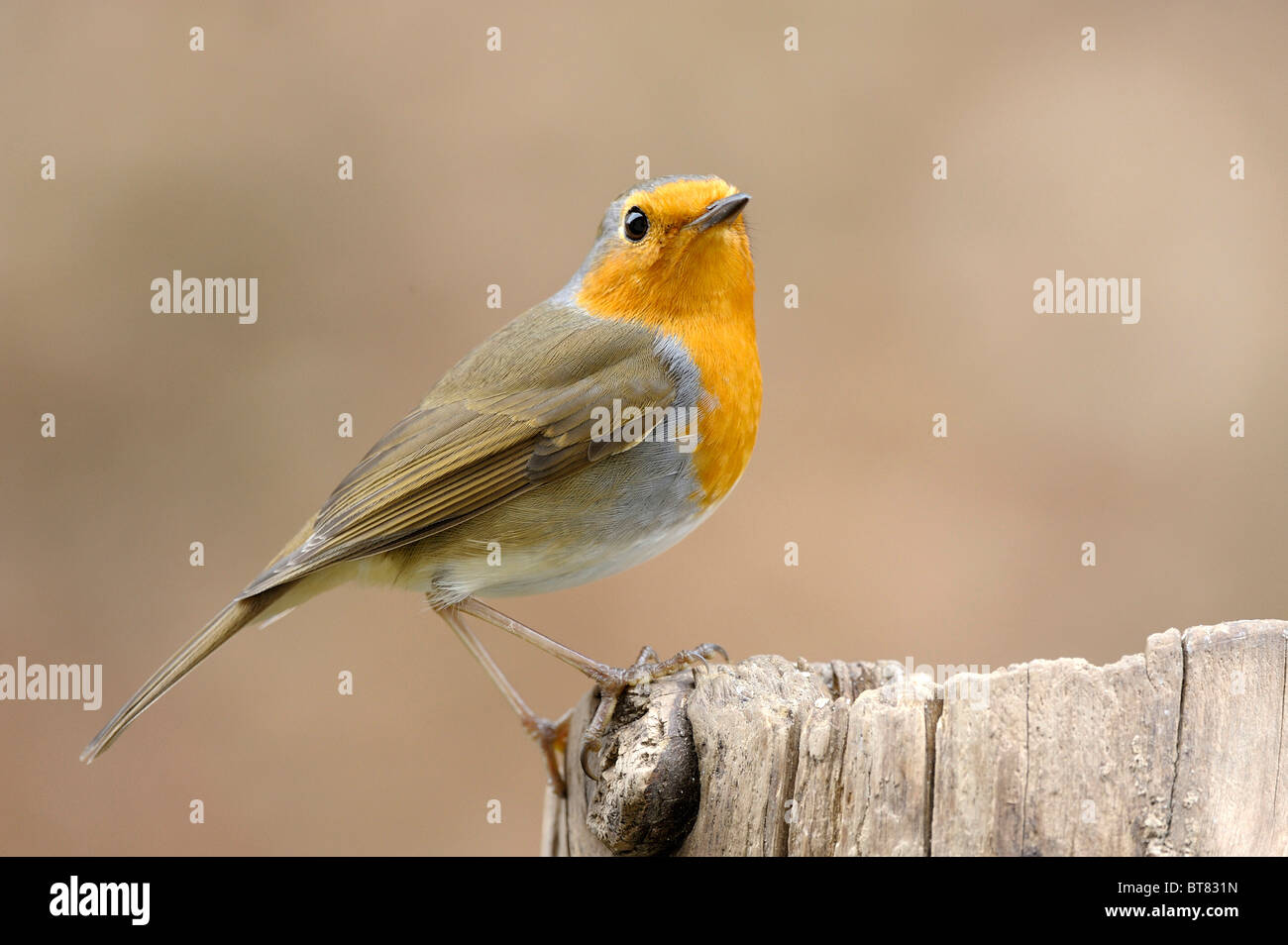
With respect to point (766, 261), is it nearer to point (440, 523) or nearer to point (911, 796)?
point (440, 523)

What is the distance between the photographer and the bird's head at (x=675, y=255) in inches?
158

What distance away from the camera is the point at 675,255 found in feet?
13.3

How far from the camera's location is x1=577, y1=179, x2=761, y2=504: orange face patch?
156 inches

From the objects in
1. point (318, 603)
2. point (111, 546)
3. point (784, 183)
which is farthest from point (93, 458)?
point (784, 183)

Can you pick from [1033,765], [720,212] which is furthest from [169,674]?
[1033,765]

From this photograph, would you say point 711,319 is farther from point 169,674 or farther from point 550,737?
point 169,674

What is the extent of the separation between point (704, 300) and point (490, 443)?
819 millimetres

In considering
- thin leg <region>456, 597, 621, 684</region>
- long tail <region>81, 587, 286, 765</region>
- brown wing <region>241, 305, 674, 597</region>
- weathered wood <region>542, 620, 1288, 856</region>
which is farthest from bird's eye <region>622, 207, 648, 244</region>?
weathered wood <region>542, 620, 1288, 856</region>

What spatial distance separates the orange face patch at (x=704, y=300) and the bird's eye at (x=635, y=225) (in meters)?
0.02

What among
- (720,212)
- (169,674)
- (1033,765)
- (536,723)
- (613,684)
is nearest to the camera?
(1033,765)

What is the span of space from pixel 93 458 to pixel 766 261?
3647 millimetres

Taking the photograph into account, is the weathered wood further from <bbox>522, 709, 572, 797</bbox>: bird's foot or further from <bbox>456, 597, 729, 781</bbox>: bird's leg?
<bbox>522, 709, 572, 797</bbox>: bird's foot

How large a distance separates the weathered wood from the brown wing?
48.6 inches

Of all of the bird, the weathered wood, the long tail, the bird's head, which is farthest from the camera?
the bird's head
